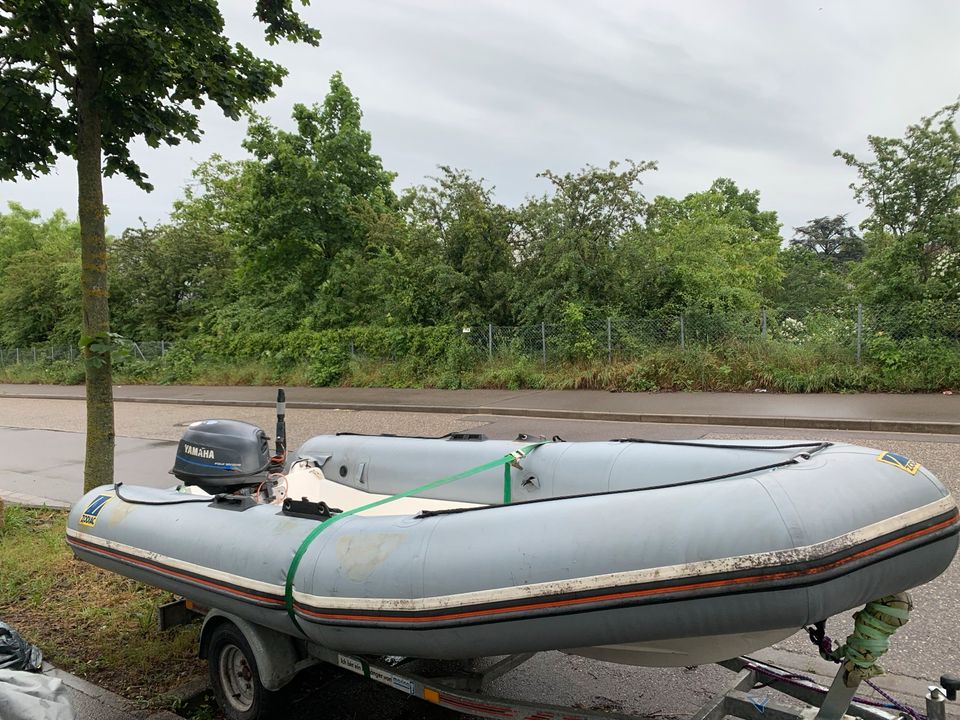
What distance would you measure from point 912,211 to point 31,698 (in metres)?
14.7

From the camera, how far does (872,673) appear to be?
209cm

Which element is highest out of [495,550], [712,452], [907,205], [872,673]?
[907,205]

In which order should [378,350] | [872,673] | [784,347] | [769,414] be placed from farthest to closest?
[378,350] → [784,347] → [769,414] → [872,673]

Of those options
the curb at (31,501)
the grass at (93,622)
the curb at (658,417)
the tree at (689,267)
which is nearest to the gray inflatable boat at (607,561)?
Result: the grass at (93,622)

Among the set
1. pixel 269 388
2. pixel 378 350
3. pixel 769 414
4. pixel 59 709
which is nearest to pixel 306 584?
pixel 59 709

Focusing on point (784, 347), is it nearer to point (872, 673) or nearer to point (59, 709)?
point (872, 673)

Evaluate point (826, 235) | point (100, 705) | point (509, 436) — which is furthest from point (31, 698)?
point (826, 235)

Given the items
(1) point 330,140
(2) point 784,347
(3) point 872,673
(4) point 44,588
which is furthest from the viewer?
(1) point 330,140

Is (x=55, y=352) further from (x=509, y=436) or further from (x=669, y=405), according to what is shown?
(x=669, y=405)

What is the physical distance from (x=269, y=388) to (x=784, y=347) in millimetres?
12720

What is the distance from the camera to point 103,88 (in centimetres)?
466

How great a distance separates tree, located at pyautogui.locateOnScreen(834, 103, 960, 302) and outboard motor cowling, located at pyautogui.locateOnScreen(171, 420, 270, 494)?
1180cm

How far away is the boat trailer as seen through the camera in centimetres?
223

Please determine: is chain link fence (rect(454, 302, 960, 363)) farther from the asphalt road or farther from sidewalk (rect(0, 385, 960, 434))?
the asphalt road
